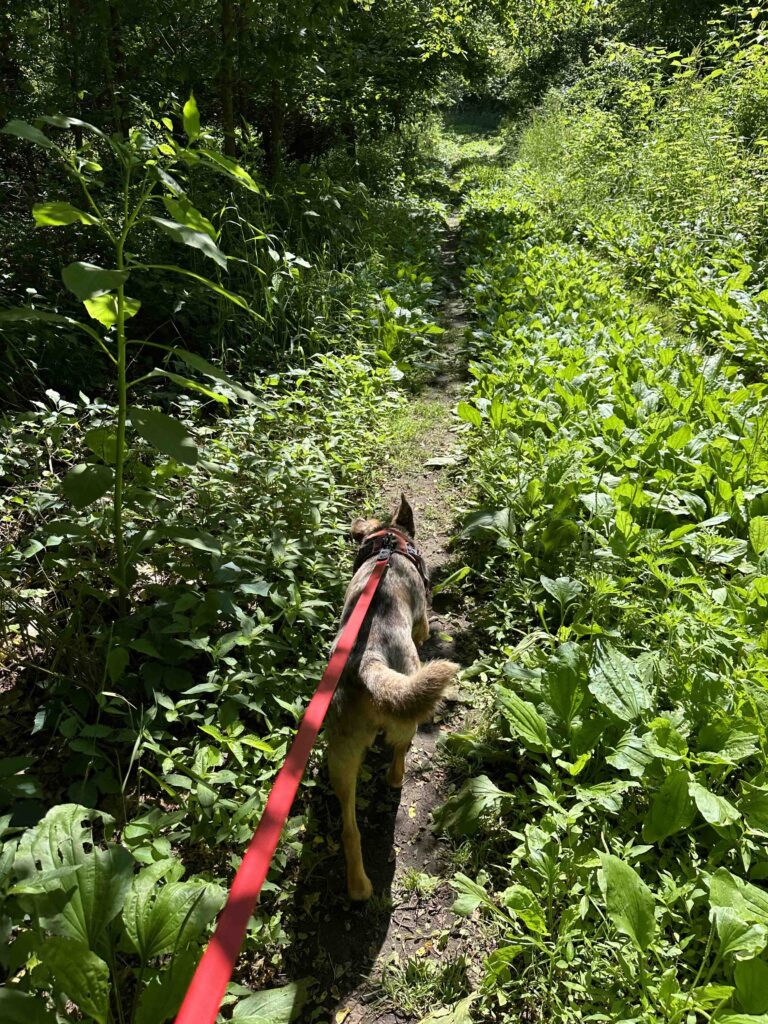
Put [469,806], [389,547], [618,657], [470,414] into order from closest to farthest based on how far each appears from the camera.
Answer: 1. [469,806]
2. [618,657]
3. [389,547]
4. [470,414]

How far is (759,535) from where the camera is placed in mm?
2812

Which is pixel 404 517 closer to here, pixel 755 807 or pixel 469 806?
pixel 469 806

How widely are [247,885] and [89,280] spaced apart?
155 centimetres

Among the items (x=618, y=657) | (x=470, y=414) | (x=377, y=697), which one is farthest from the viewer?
(x=470, y=414)

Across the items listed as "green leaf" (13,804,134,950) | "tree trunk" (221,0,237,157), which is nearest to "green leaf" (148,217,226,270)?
"green leaf" (13,804,134,950)

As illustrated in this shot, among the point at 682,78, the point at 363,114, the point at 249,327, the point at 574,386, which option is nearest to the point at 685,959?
the point at 574,386

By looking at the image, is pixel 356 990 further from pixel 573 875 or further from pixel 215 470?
pixel 215 470

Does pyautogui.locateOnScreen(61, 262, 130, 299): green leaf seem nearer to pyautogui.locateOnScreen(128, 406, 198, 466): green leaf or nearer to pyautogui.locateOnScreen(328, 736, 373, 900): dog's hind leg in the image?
pyautogui.locateOnScreen(128, 406, 198, 466): green leaf

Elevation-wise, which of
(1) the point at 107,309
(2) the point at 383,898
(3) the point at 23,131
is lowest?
(2) the point at 383,898

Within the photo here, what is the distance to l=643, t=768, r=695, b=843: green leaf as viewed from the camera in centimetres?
186

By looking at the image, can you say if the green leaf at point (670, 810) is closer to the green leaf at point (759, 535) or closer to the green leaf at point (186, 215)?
the green leaf at point (759, 535)

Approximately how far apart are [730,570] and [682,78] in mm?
10148

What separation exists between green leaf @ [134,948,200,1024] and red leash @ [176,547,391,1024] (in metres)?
0.16

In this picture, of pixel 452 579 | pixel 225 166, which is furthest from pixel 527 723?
pixel 225 166
